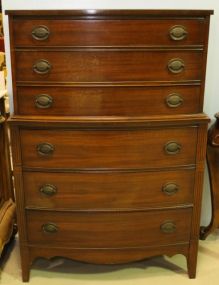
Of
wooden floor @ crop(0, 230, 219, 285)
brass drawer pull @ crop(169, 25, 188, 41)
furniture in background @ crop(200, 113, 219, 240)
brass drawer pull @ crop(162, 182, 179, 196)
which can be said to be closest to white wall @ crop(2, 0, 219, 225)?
furniture in background @ crop(200, 113, 219, 240)

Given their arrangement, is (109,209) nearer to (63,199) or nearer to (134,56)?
(63,199)

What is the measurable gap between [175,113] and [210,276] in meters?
0.96

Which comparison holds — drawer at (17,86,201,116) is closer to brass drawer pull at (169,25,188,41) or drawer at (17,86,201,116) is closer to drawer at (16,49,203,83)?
drawer at (16,49,203,83)

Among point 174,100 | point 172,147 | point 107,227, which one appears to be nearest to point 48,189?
point 107,227

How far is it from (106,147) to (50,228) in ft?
1.69

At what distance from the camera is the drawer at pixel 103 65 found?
164cm

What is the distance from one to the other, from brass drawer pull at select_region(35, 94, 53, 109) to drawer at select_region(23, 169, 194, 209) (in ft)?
1.07

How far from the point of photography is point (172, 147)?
1790mm

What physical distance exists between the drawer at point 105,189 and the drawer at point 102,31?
1.99ft

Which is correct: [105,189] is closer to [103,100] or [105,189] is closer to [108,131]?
[108,131]

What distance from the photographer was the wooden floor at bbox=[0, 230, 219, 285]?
205cm

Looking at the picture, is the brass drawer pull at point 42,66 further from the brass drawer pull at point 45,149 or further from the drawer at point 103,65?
the brass drawer pull at point 45,149

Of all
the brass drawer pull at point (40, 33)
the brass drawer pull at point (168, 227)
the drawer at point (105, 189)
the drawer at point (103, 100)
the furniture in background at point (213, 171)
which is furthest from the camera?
the furniture in background at point (213, 171)

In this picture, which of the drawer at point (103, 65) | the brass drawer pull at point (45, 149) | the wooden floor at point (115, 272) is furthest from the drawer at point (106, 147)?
the wooden floor at point (115, 272)
